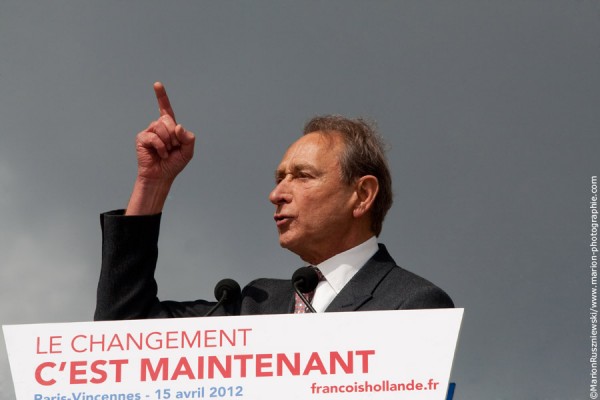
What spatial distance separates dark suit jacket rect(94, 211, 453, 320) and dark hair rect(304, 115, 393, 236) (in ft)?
1.51

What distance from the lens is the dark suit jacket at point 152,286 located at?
14.0 feet

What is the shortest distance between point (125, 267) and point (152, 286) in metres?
0.17

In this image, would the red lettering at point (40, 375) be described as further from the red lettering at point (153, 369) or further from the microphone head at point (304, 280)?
the microphone head at point (304, 280)

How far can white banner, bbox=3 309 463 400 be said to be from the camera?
10.1 ft

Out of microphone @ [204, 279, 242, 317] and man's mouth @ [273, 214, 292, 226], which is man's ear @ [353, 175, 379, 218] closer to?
man's mouth @ [273, 214, 292, 226]

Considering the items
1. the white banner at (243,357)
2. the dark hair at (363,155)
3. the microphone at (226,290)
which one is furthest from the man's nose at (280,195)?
the white banner at (243,357)

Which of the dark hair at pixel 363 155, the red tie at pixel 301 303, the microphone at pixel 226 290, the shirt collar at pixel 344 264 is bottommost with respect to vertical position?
the red tie at pixel 301 303

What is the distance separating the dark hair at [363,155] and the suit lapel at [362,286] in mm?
474

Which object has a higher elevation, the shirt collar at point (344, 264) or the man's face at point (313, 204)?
the man's face at point (313, 204)

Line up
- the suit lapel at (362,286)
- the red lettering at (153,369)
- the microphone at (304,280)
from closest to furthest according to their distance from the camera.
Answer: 1. the red lettering at (153,369)
2. the microphone at (304,280)
3. the suit lapel at (362,286)

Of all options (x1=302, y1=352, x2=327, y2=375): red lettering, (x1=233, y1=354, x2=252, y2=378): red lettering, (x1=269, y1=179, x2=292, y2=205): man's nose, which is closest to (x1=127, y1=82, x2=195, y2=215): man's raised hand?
(x1=269, y1=179, x2=292, y2=205): man's nose

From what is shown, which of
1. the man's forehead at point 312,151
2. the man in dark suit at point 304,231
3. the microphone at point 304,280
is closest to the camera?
the microphone at point 304,280

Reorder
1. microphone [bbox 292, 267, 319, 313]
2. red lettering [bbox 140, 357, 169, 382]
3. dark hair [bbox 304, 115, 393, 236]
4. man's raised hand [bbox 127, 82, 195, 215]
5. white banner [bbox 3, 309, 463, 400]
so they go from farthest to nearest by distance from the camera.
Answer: dark hair [bbox 304, 115, 393, 236] → man's raised hand [bbox 127, 82, 195, 215] → microphone [bbox 292, 267, 319, 313] → red lettering [bbox 140, 357, 169, 382] → white banner [bbox 3, 309, 463, 400]

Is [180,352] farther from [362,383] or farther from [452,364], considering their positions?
[452,364]
